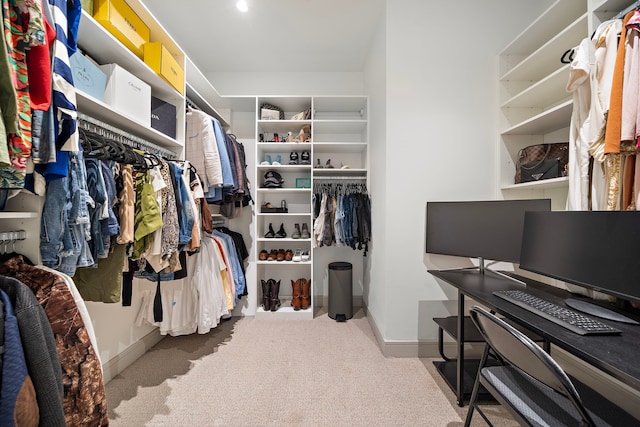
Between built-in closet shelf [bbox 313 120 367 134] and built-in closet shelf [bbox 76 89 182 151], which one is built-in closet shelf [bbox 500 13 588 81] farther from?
built-in closet shelf [bbox 76 89 182 151]

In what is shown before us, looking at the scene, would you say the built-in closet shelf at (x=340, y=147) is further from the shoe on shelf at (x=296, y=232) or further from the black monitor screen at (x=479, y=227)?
the black monitor screen at (x=479, y=227)

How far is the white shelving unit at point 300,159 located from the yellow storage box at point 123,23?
47.4 inches

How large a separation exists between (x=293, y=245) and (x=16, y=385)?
2.57 metres

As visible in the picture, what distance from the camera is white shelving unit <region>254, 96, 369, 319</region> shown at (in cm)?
280

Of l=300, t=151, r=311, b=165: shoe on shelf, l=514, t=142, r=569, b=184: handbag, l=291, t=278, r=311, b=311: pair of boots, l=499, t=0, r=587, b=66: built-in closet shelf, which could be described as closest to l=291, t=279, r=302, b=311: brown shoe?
l=291, t=278, r=311, b=311: pair of boots

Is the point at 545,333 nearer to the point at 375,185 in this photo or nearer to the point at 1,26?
the point at 375,185

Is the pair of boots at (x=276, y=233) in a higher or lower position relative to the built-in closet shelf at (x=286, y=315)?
higher

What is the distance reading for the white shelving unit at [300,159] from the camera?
280 centimetres

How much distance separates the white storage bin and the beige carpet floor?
176cm

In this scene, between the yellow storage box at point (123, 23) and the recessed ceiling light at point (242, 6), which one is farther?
the recessed ceiling light at point (242, 6)

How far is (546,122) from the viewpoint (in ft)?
5.78

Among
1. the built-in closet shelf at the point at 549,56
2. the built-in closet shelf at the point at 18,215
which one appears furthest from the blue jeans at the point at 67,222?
the built-in closet shelf at the point at 549,56

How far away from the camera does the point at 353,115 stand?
3.20 meters

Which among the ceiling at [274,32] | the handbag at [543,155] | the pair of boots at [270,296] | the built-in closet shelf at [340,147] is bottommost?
the pair of boots at [270,296]
